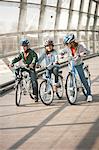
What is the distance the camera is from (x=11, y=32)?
1423 cm

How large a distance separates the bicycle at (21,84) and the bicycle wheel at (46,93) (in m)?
0.36

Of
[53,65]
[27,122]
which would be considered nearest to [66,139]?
[27,122]

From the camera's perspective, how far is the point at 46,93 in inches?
360

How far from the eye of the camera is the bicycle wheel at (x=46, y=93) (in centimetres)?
909

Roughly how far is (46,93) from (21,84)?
Answer: 1.81 ft

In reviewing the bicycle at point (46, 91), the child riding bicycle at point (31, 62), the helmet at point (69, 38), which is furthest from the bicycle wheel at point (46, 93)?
the helmet at point (69, 38)

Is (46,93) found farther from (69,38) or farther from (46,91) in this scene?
(69,38)

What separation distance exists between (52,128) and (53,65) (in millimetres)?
2877

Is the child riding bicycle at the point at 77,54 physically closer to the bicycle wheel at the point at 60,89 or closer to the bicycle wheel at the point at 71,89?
the bicycle wheel at the point at 71,89

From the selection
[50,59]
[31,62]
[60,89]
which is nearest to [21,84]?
[31,62]

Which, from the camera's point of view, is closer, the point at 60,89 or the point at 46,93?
the point at 46,93

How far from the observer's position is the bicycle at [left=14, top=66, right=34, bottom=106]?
916 cm

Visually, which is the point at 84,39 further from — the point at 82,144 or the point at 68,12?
the point at 82,144

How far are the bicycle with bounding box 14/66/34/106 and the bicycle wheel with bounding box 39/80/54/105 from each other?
14.1 inches
